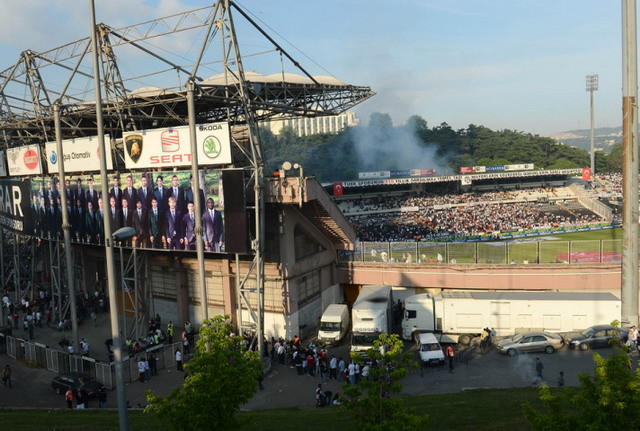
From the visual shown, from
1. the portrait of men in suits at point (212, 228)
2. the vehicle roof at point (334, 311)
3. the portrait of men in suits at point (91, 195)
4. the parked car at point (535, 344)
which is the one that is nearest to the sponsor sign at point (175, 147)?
the portrait of men in suits at point (212, 228)

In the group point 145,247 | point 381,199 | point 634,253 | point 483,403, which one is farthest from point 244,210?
point 381,199

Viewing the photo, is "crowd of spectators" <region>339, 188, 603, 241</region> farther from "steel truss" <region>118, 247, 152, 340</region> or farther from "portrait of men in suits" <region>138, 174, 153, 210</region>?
"portrait of men in suits" <region>138, 174, 153, 210</region>

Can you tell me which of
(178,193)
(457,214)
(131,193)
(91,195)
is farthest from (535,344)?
(457,214)

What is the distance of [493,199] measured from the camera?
85938mm

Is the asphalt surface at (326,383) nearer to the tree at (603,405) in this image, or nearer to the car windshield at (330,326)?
the car windshield at (330,326)

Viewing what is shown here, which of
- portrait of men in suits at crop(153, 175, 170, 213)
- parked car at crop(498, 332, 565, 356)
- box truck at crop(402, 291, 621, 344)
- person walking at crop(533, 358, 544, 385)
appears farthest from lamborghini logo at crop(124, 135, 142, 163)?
person walking at crop(533, 358, 544, 385)

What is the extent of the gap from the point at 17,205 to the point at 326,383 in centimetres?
2771

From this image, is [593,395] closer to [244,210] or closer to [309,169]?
[244,210]

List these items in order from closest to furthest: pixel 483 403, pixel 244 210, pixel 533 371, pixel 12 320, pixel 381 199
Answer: pixel 483 403 → pixel 533 371 → pixel 244 210 → pixel 12 320 → pixel 381 199

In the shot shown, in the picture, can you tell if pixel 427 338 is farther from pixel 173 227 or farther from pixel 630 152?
pixel 173 227

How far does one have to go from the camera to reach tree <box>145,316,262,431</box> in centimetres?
1115

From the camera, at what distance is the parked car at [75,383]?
2391 cm

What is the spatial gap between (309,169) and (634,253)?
99001 mm

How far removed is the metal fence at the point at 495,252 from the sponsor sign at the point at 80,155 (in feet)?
57.5
